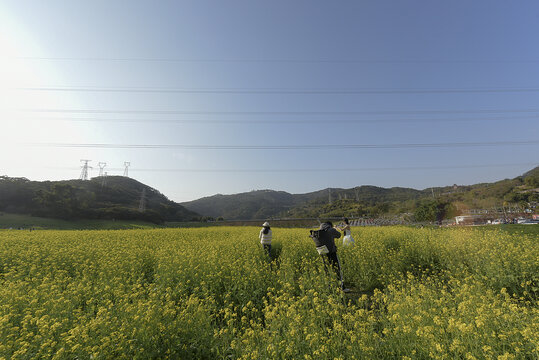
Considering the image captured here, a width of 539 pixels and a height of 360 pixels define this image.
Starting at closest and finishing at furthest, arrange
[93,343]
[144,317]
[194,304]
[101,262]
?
[93,343] → [144,317] → [194,304] → [101,262]

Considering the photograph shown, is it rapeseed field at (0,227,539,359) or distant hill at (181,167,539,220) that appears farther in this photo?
distant hill at (181,167,539,220)

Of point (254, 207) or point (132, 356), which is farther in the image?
point (254, 207)

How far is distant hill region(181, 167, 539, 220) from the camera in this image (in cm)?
6662

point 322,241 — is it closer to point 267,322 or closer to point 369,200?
point 267,322

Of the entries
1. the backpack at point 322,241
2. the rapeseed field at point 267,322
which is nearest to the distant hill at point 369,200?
the backpack at point 322,241

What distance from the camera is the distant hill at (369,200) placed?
66.6 meters

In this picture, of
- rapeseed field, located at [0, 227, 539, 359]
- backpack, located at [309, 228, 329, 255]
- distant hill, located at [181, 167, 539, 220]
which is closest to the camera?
rapeseed field, located at [0, 227, 539, 359]

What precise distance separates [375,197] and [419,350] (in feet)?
448

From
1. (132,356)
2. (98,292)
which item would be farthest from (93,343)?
(98,292)

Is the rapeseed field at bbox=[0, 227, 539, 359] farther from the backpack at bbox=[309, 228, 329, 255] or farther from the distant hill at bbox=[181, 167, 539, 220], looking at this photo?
the distant hill at bbox=[181, 167, 539, 220]

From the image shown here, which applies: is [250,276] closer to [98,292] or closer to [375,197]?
[98,292]

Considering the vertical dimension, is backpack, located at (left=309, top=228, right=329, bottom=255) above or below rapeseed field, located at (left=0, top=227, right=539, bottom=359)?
above

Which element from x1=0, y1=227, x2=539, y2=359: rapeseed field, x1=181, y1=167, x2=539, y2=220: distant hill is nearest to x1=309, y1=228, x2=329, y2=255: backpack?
x1=0, y1=227, x2=539, y2=359: rapeseed field

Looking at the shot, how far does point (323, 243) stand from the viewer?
6344 mm
